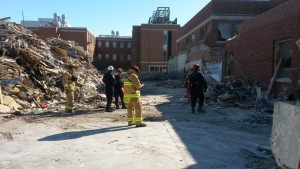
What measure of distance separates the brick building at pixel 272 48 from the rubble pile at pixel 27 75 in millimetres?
8304

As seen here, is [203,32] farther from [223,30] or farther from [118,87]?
[118,87]

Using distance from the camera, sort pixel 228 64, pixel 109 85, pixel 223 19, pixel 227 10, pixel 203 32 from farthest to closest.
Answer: pixel 203 32 < pixel 223 19 < pixel 227 10 < pixel 228 64 < pixel 109 85

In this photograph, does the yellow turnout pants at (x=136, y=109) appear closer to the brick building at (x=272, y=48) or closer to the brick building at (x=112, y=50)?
the brick building at (x=272, y=48)

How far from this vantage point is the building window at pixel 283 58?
1592cm

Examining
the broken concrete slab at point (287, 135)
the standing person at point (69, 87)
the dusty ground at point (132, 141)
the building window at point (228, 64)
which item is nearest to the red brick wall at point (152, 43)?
the building window at point (228, 64)

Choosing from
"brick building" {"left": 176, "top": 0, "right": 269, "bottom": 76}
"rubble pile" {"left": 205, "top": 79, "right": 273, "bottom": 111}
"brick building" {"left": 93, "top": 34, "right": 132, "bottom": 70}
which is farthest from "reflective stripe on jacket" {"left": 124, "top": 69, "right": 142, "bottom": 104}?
"brick building" {"left": 93, "top": 34, "right": 132, "bottom": 70}

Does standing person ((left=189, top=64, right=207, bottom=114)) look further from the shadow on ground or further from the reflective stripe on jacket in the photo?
the shadow on ground

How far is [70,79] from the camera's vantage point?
1349 centimetres

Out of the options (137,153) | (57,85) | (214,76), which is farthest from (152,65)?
(137,153)

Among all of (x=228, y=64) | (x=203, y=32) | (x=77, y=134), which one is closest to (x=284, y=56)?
(x=228, y=64)

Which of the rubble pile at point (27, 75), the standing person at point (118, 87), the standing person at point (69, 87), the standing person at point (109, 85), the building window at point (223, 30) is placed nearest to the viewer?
the standing person at point (69, 87)

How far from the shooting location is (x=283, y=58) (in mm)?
16547

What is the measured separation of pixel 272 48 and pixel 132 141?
11064 mm

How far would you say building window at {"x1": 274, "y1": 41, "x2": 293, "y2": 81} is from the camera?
1592cm
